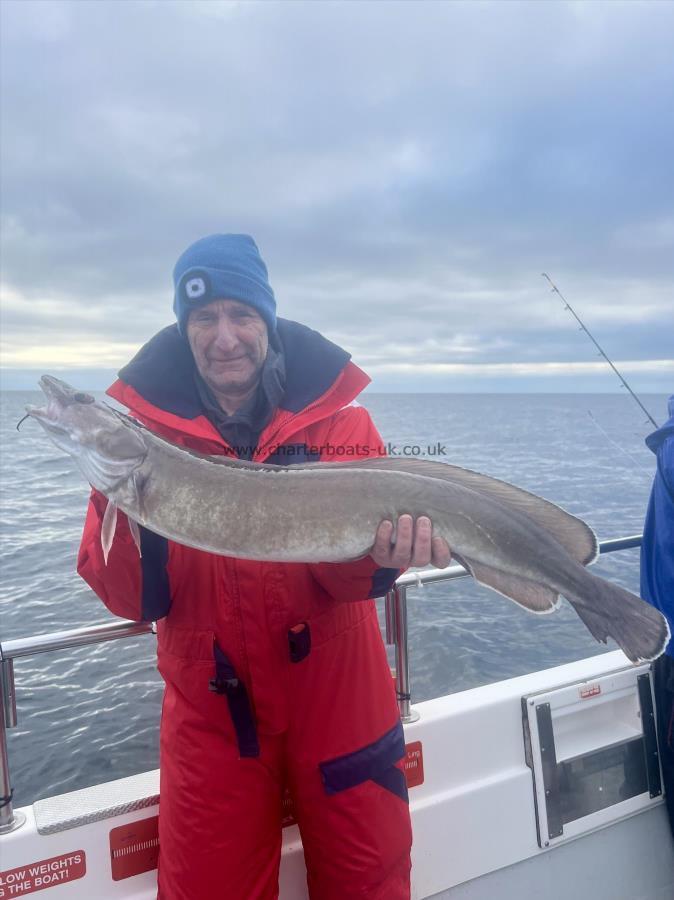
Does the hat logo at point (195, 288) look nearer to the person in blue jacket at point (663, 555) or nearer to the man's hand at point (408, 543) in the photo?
the man's hand at point (408, 543)

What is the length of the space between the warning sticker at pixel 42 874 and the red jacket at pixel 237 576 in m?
1.14

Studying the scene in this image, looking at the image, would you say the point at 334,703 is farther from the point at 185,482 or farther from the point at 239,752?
the point at 185,482

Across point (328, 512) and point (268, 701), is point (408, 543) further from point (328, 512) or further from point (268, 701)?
point (268, 701)

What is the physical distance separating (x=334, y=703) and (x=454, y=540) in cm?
97

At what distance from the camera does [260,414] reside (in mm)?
3488

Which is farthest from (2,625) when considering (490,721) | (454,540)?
(454,540)

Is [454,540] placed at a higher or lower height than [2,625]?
higher

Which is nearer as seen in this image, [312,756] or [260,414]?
[312,756]

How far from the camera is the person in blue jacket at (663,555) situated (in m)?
3.73

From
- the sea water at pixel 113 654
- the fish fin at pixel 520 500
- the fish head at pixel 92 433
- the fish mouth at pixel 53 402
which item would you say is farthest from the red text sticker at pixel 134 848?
the sea water at pixel 113 654

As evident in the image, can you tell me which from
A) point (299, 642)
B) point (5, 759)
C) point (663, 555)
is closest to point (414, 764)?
point (299, 642)

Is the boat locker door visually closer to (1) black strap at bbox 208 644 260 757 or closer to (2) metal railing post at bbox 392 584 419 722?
(2) metal railing post at bbox 392 584 419 722

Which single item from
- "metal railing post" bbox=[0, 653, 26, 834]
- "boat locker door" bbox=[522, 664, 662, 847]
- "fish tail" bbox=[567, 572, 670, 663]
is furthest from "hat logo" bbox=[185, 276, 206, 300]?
"boat locker door" bbox=[522, 664, 662, 847]

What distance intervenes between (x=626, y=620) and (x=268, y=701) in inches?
64.3
